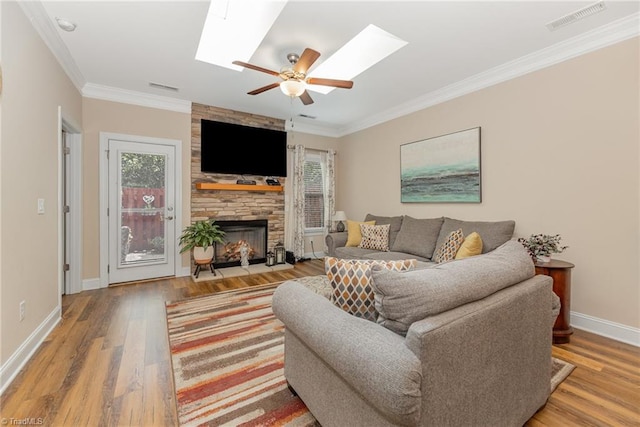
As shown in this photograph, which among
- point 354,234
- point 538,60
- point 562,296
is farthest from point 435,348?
point 354,234

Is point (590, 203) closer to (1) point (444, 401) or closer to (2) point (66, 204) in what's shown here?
(1) point (444, 401)

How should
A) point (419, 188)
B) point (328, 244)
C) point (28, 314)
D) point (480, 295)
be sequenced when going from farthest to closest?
point (328, 244) < point (419, 188) < point (28, 314) < point (480, 295)

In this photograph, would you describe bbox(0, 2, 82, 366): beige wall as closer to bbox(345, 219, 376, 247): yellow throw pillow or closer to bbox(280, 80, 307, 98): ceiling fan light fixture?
bbox(280, 80, 307, 98): ceiling fan light fixture

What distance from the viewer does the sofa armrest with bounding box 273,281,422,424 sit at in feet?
2.92

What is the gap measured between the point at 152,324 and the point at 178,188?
2309 millimetres

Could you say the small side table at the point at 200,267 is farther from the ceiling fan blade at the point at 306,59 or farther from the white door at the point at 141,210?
the ceiling fan blade at the point at 306,59

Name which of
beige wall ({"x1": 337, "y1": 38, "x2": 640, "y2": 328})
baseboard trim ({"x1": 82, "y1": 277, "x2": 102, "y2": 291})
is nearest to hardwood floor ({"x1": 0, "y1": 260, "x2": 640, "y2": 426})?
beige wall ({"x1": 337, "y1": 38, "x2": 640, "y2": 328})

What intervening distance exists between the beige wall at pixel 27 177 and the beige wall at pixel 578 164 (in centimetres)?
444

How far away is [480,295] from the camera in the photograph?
121cm

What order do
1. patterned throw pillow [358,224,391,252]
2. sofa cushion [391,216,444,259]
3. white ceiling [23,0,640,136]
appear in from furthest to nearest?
1. patterned throw pillow [358,224,391,252]
2. sofa cushion [391,216,444,259]
3. white ceiling [23,0,640,136]

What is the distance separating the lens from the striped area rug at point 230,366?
62.1 inches

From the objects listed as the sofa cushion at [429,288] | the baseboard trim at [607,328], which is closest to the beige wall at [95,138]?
the sofa cushion at [429,288]

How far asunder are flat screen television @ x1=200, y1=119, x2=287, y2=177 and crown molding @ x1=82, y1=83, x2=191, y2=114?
39 cm

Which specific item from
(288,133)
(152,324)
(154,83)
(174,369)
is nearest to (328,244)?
(288,133)
